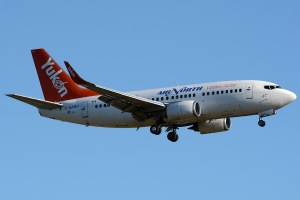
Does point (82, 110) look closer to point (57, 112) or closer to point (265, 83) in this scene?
point (57, 112)

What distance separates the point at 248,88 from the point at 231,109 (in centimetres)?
217

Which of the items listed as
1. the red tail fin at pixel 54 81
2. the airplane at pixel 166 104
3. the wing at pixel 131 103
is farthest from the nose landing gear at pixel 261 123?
the red tail fin at pixel 54 81

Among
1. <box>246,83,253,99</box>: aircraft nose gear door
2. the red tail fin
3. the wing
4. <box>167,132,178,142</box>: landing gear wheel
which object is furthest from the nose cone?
the red tail fin

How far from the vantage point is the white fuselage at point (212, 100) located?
7006 cm

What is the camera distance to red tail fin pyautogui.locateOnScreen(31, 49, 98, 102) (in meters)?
77.9

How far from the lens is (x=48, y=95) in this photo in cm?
7888

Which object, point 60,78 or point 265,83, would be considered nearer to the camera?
point 265,83

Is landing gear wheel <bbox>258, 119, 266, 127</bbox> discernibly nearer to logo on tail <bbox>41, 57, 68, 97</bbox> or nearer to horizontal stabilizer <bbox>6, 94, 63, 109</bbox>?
horizontal stabilizer <bbox>6, 94, 63, 109</bbox>

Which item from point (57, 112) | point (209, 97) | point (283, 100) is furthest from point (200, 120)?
point (57, 112)

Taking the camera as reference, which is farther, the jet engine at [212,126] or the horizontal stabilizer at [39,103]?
the jet engine at [212,126]

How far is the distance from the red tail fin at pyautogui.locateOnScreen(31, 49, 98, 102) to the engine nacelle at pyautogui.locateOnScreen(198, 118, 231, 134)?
9727 mm

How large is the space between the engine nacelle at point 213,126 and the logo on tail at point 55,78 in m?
12.4

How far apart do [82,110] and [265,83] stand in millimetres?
15571

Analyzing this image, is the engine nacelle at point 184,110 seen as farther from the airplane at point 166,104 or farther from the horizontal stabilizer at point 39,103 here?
the horizontal stabilizer at point 39,103
